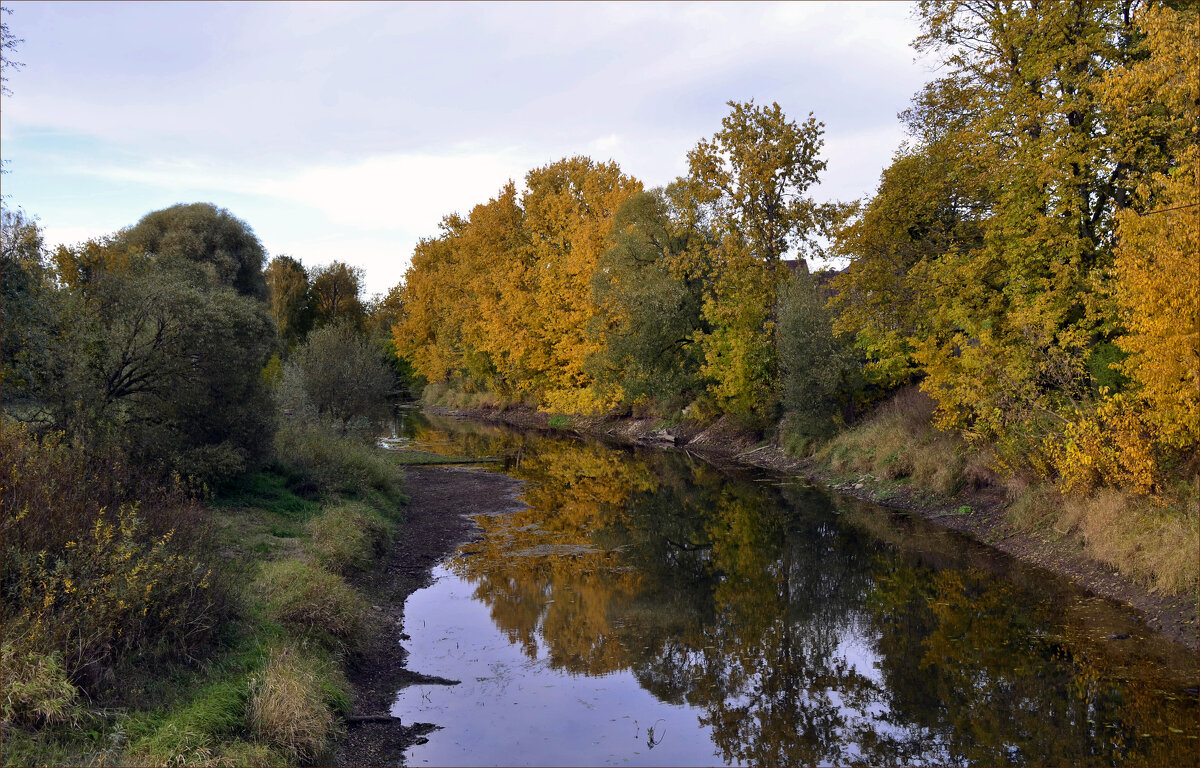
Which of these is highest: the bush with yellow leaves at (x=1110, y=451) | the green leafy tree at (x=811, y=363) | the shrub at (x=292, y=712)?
the green leafy tree at (x=811, y=363)

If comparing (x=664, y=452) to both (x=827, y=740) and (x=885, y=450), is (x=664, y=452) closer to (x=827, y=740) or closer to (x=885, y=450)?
(x=885, y=450)

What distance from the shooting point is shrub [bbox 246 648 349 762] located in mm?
7051

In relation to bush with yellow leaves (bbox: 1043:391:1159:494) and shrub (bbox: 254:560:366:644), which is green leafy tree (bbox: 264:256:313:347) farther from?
bush with yellow leaves (bbox: 1043:391:1159:494)

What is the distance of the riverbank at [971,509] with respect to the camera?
10562mm

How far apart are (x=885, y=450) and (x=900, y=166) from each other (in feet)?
25.9

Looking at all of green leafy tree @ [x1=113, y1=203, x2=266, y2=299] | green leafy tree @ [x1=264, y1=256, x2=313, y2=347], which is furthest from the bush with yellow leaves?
green leafy tree @ [x1=264, y1=256, x2=313, y2=347]

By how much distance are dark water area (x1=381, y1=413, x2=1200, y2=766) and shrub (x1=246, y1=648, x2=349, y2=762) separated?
98 cm

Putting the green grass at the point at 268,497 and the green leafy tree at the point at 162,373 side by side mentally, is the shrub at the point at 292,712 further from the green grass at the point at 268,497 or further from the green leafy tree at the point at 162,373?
the green grass at the point at 268,497

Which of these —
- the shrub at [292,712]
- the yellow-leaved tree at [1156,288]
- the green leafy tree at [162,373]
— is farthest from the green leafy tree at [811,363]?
the shrub at [292,712]

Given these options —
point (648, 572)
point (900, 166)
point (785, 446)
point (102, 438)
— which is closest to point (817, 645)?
point (648, 572)

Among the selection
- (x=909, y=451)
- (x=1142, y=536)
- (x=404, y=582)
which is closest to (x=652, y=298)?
(x=909, y=451)

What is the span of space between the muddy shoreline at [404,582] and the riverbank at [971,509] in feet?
31.1

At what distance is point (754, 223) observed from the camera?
27.7 m

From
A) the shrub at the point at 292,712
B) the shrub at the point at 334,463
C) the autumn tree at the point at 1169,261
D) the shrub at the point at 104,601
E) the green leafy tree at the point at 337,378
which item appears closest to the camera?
the shrub at the point at 104,601
